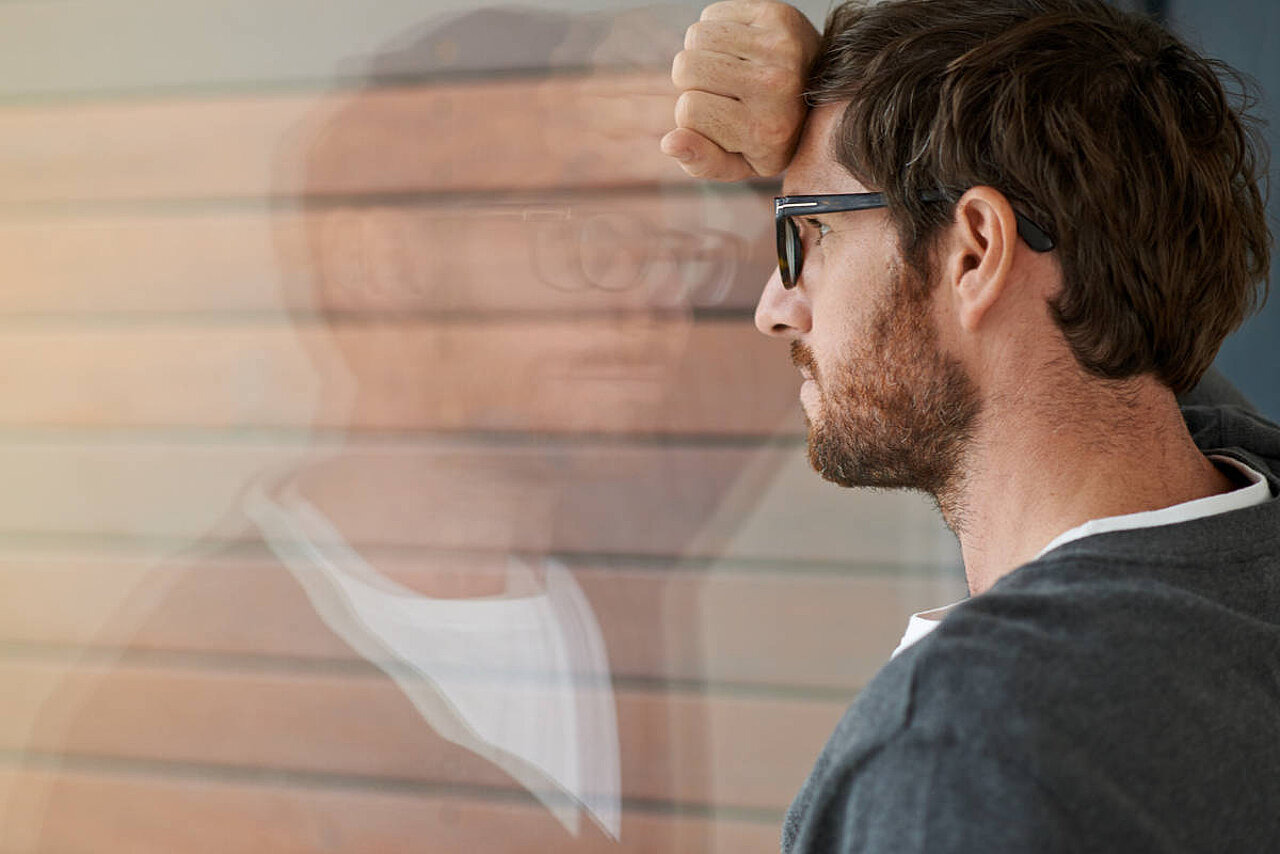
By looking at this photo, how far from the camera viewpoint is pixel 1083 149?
36.0 inches

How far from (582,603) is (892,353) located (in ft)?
1.98

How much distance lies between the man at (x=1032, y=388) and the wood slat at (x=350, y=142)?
224 mm

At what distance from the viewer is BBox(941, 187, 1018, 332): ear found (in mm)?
922

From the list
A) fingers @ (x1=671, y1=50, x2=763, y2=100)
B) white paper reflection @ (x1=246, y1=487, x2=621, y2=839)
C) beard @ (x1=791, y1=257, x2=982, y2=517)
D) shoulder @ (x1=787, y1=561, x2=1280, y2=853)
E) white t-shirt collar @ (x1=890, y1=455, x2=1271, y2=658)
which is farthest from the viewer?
white paper reflection @ (x1=246, y1=487, x2=621, y2=839)

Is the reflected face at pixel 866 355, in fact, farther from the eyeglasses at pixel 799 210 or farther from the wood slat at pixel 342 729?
the wood slat at pixel 342 729

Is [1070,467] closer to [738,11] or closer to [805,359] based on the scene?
[805,359]

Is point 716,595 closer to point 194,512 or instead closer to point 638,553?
point 638,553

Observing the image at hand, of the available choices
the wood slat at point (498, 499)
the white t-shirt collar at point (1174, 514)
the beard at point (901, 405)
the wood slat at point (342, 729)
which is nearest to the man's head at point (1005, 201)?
the beard at point (901, 405)

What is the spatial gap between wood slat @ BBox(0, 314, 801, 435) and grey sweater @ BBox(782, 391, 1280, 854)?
625mm

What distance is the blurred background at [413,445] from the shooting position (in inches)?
52.7

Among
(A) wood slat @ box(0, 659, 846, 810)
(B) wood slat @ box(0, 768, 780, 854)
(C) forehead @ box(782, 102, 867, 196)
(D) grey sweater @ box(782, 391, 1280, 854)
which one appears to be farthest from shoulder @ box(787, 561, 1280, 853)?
(B) wood slat @ box(0, 768, 780, 854)

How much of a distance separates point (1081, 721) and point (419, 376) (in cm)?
97

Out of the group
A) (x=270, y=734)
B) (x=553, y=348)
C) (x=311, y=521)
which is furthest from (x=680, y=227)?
(x=270, y=734)

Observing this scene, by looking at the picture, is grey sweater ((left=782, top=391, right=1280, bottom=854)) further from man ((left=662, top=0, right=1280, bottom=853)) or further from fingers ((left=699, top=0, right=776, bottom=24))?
fingers ((left=699, top=0, right=776, bottom=24))
